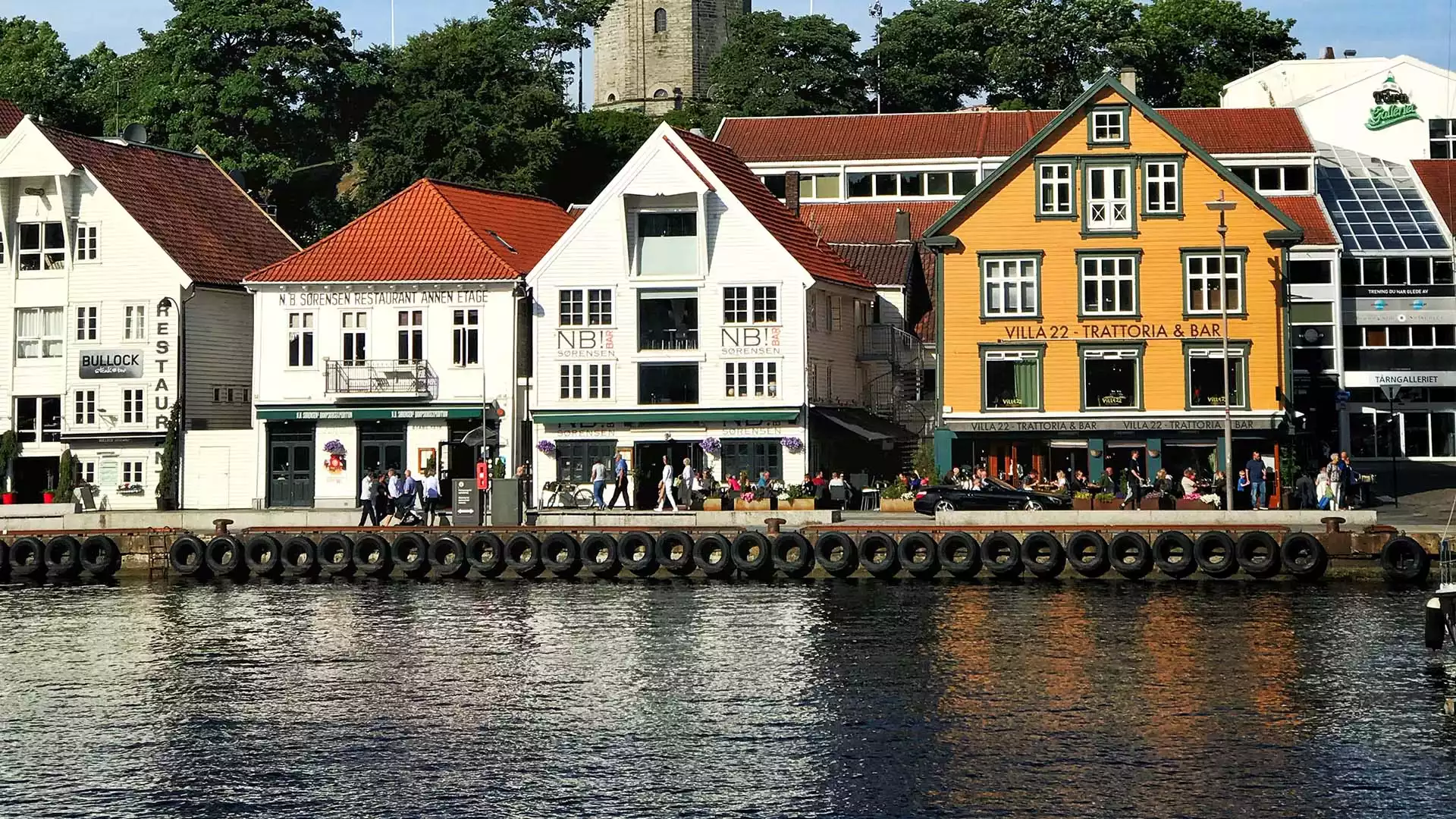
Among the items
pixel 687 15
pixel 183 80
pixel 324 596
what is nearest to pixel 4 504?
pixel 324 596

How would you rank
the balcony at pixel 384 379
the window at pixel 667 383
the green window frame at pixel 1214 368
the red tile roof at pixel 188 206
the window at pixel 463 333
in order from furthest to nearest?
the red tile roof at pixel 188 206
the window at pixel 463 333
the balcony at pixel 384 379
the window at pixel 667 383
the green window frame at pixel 1214 368

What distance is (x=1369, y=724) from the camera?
3186cm

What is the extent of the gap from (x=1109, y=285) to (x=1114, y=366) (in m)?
2.68

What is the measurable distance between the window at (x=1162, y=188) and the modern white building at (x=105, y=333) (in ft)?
104

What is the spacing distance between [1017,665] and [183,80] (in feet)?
217

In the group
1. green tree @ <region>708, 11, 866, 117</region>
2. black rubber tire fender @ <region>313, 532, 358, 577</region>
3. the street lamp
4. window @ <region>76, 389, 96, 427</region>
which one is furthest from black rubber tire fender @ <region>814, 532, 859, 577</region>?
green tree @ <region>708, 11, 866, 117</region>

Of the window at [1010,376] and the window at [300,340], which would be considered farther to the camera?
the window at [300,340]

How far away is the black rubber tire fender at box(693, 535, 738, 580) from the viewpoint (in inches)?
2028

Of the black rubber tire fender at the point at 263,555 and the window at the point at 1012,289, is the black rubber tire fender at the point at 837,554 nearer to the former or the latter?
the black rubber tire fender at the point at 263,555

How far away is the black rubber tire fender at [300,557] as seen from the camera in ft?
178

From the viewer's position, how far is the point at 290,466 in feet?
224

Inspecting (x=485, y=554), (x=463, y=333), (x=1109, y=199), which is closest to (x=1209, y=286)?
(x=1109, y=199)

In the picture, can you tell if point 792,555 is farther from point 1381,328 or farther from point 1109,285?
point 1381,328

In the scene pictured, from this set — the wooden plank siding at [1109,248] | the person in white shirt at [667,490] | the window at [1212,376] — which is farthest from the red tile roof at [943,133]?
the person in white shirt at [667,490]
